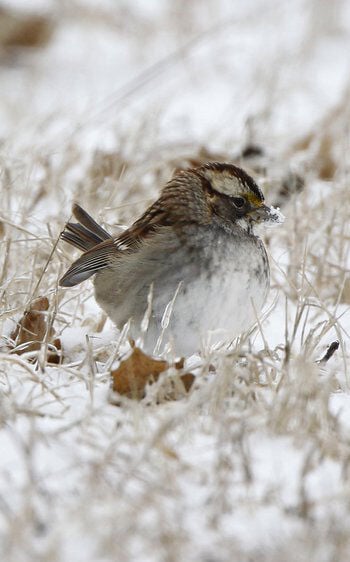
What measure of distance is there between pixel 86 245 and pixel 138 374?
1083mm

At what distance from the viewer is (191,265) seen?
3148mm

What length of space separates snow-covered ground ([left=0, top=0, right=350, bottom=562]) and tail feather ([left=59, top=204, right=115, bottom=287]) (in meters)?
0.09

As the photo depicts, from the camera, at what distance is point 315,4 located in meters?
8.37

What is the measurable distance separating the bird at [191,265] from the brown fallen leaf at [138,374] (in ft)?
0.72

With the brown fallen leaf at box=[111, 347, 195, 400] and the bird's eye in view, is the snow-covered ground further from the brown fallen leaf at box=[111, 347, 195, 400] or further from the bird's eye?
the bird's eye

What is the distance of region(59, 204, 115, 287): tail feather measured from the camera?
336cm

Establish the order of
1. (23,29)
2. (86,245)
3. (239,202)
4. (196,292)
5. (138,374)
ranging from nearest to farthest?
(138,374)
(196,292)
(239,202)
(86,245)
(23,29)

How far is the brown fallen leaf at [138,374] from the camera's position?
2.65 metres

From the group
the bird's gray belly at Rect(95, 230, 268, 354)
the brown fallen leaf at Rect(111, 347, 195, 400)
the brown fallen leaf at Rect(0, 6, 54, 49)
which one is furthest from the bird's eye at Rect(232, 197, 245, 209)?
the brown fallen leaf at Rect(0, 6, 54, 49)

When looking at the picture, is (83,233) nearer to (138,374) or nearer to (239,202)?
(239,202)

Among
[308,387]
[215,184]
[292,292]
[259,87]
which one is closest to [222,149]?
[259,87]

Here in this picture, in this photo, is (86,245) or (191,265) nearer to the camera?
(191,265)

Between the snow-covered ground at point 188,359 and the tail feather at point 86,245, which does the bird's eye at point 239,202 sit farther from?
the tail feather at point 86,245

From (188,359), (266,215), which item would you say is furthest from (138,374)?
(266,215)
